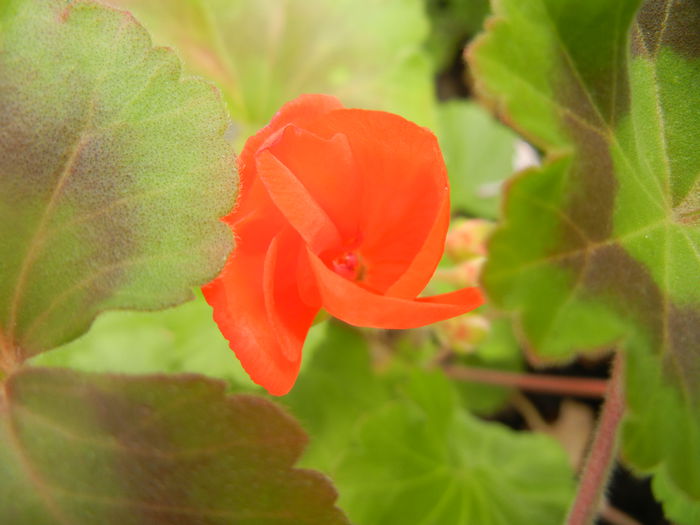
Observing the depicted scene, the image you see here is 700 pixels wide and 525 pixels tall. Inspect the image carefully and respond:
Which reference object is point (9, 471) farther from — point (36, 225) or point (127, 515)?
point (36, 225)

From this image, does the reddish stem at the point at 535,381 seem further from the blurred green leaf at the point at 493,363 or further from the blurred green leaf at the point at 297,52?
the blurred green leaf at the point at 297,52

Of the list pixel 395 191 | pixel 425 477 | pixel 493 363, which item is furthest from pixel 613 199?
pixel 493 363

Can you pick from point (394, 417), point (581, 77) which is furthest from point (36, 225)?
point (394, 417)

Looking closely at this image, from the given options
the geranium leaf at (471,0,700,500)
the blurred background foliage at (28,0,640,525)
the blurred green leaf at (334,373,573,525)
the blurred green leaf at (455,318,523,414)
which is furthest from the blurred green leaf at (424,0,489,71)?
the geranium leaf at (471,0,700,500)

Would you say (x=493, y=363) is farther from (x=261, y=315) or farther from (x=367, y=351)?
(x=261, y=315)

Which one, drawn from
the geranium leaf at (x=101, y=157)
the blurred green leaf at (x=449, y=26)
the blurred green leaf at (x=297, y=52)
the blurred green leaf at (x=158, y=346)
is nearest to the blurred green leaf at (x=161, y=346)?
the blurred green leaf at (x=158, y=346)
